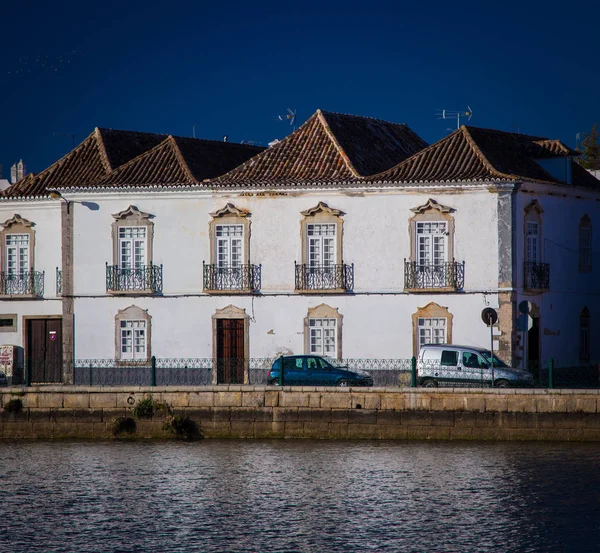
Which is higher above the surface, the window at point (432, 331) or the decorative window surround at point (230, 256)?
the decorative window surround at point (230, 256)

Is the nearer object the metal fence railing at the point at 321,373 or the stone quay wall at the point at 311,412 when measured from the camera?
the stone quay wall at the point at 311,412

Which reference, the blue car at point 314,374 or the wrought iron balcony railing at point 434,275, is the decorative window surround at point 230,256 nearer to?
the wrought iron balcony railing at point 434,275

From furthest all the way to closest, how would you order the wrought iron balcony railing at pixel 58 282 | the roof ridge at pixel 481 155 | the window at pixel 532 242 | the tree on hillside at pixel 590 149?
the tree on hillside at pixel 590 149
the wrought iron balcony railing at pixel 58 282
the window at pixel 532 242
the roof ridge at pixel 481 155

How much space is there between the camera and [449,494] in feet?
93.6

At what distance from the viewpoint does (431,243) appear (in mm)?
40781

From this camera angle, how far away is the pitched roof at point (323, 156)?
41844mm

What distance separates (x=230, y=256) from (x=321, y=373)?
6419 mm

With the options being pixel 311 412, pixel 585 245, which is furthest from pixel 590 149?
pixel 311 412

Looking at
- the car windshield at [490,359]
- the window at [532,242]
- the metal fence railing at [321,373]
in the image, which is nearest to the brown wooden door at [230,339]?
the metal fence railing at [321,373]

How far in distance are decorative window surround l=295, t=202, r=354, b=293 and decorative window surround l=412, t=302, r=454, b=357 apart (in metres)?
2.11

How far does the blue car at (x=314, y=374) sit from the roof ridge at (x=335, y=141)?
6442 millimetres

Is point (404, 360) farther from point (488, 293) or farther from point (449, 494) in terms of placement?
point (449, 494)

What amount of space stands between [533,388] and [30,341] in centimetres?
1749

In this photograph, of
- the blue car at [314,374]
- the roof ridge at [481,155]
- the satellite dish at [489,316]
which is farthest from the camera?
the roof ridge at [481,155]
